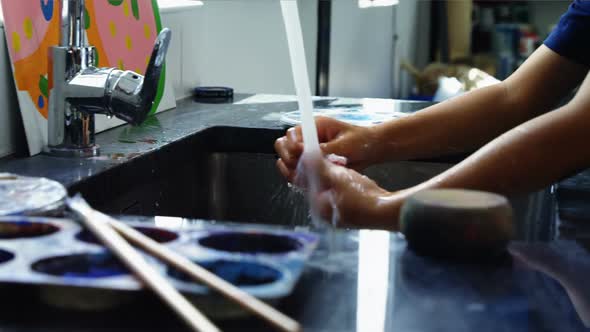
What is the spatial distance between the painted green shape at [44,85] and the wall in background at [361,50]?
2.59 m

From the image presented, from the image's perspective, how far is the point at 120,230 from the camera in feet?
2.29

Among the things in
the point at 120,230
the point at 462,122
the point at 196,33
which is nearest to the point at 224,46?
the point at 196,33

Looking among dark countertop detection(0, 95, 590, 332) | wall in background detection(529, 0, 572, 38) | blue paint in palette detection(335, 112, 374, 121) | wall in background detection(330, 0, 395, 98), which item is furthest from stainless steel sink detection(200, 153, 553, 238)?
wall in background detection(529, 0, 572, 38)

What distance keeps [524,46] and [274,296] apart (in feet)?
17.8

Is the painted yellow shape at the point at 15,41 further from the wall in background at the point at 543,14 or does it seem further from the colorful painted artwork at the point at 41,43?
the wall in background at the point at 543,14

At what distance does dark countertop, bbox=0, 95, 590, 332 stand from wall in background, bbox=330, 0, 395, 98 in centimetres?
305

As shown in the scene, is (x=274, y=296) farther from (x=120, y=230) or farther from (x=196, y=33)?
(x=196, y=33)

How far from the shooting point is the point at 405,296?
0.61 meters

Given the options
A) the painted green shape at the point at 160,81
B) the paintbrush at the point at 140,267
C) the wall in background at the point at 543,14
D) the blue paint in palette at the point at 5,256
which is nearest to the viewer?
the paintbrush at the point at 140,267

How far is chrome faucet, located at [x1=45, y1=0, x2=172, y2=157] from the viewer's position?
113 centimetres

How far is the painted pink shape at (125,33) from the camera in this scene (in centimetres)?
141

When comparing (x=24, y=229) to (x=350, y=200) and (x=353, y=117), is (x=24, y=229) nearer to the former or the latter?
(x=350, y=200)

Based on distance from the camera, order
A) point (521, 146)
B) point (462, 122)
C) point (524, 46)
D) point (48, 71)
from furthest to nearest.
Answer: point (524, 46) < point (462, 122) < point (48, 71) < point (521, 146)

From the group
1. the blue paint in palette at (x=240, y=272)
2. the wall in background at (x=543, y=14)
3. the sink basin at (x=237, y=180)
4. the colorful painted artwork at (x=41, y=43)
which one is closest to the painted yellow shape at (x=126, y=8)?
the colorful painted artwork at (x=41, y=43)
